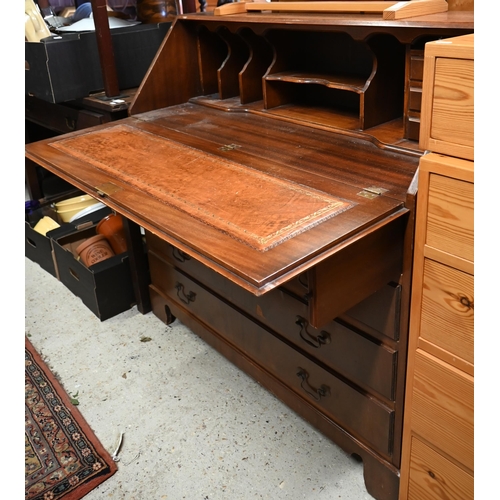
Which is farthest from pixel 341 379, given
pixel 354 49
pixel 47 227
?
pixel 47 227

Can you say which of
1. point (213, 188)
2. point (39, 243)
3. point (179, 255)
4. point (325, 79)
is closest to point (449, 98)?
point (213, 188)

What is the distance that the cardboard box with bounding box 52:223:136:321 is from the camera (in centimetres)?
231

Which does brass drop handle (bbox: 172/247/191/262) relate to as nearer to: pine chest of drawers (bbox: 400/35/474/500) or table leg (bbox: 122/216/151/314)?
table leg (bbox: 122/216/151/314)

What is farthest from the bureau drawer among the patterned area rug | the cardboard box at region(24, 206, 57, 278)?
the cardboard box at region(24, 206, 57, 278)

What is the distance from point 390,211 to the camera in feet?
3.66

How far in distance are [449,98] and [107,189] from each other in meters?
0.81

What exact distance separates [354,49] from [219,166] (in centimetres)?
65

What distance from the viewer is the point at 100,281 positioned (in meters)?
2.30

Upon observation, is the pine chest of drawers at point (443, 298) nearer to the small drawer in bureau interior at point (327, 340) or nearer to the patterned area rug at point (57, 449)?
the small drawer in bureau interior at point (327, 340)

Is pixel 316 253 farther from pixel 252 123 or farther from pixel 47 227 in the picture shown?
pixel 47 227

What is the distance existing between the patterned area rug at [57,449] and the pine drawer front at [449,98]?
1324 mm

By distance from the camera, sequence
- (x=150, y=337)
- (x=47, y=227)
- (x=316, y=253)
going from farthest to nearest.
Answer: (x=47, y=227) < (x=150, y=337) < (x=316, y=253)

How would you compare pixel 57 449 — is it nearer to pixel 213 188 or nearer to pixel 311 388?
pixel 311 388

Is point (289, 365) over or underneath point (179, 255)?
underneath
